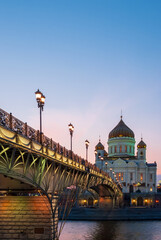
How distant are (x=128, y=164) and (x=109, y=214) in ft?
210

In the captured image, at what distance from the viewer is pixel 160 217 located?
7700 cm

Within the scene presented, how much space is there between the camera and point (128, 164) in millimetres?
136000

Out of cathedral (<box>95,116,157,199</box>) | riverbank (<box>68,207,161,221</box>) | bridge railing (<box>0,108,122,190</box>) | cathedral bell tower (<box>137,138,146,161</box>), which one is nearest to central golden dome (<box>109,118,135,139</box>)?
cathedral (<box>95,116,157,199</box>)

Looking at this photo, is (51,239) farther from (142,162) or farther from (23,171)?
(142,162)

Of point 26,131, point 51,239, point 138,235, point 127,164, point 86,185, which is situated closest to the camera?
point 26,131

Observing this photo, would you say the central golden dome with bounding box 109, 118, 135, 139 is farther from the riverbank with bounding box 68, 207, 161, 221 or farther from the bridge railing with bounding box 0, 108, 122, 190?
the bridge railing with bounding box 0, 108, 122, 190

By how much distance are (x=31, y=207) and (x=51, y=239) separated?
3017 mm

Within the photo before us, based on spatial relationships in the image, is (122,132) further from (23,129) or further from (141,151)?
(23,129)

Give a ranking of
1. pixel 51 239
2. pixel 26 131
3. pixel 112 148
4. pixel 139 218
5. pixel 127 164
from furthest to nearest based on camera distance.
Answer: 1. pixel 112 148
2. pixel 127 164
3. pixel 139 218
4. pixel 51 239
5. pixel 26 131

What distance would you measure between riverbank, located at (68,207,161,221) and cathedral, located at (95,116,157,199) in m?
49.3

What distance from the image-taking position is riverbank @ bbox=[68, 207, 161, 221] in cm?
7119

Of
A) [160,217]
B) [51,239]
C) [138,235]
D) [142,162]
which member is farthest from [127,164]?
[51,239]

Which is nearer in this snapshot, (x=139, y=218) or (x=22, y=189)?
(x=22, y=189)

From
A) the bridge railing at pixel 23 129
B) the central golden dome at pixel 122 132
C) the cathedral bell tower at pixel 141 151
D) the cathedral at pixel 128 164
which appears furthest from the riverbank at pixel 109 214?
the central golden dome at pixel 122 132
